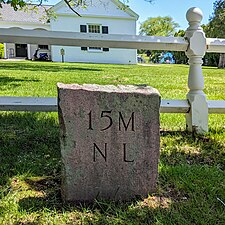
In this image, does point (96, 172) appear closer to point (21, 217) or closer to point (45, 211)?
point (45, 211)

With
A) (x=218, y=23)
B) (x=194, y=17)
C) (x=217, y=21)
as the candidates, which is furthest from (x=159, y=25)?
(x=194, y=17)

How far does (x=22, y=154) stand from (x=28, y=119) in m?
1.11

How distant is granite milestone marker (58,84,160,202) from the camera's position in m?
1.73

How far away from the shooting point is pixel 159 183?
2070 millimetres

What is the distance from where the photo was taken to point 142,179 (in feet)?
6.13

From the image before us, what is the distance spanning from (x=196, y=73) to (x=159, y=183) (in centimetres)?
133

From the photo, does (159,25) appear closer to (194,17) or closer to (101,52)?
(101,52)

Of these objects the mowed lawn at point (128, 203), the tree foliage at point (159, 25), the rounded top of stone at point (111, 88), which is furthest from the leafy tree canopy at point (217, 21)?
the tree foliage at point (159, 25)

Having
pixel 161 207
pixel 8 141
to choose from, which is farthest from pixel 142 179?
pixel 8 141

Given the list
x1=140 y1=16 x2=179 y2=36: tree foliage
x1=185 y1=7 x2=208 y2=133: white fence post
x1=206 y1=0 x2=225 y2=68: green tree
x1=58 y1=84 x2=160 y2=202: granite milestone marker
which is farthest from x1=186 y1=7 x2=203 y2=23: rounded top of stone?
x1=140 y1=16 x2=179 y2=36: tree foliage

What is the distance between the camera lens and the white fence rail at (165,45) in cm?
277

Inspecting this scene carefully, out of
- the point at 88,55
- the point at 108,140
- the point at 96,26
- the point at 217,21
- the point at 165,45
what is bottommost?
the point at 108,140

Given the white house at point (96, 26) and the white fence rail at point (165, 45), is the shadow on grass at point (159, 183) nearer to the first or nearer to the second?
the white fence rail at point (165, 45)

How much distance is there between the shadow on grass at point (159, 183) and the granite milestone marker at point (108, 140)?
10cm
